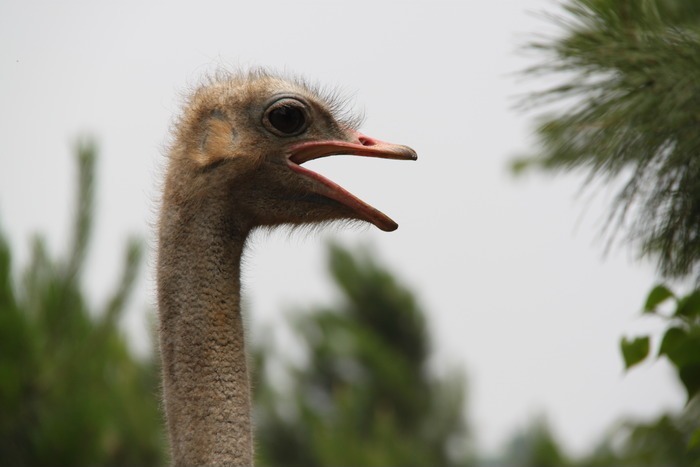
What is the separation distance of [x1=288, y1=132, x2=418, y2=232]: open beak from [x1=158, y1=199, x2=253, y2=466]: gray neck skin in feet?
0.98

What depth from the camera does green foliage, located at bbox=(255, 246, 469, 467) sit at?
15219mm

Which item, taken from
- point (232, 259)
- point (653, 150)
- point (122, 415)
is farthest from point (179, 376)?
point (122, 415)

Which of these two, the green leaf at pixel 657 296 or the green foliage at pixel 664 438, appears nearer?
the green leaf at pixel 657 296

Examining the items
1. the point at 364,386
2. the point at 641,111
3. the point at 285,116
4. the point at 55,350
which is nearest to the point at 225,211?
the point at 285,116

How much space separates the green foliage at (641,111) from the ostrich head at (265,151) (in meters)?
0.60

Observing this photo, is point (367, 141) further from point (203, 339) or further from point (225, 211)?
point (203, 339)

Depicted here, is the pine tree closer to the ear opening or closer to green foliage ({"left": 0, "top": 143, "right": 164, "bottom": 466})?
the ear opening

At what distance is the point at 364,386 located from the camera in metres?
17.0

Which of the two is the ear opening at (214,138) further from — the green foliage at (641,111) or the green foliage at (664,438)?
the green foliage at (664,438)

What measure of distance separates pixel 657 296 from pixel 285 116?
1.23 metres

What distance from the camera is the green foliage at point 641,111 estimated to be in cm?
317

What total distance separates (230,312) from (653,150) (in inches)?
50.8

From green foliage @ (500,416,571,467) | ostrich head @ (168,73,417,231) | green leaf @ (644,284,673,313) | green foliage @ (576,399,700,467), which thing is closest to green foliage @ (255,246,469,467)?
green foliage @ (500,416,571,467)

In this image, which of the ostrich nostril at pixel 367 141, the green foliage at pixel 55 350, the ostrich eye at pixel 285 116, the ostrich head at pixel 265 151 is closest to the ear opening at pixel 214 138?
the ostrich head at pixel 265 151
